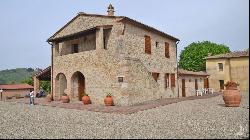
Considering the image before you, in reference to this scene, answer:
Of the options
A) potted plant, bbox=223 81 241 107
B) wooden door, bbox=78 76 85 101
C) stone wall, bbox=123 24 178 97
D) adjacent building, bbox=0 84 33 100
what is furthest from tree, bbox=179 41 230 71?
potted plant, bbox=223 81 241 107

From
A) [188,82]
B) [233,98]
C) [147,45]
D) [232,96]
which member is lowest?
[233,98]

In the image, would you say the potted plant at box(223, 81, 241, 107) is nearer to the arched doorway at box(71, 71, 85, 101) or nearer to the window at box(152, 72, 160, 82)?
the window at box(152, 72, 160, 82)

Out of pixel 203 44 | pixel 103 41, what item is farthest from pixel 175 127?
pixel 203 44

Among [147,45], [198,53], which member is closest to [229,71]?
[198,53]

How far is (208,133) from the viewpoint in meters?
7.18

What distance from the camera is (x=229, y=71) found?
105 ft

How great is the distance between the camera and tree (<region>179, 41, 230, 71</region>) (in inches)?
1695

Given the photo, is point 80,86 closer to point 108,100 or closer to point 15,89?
point 108,100

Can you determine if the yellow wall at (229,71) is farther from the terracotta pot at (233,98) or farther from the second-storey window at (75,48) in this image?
the second-storey window at (75,48)

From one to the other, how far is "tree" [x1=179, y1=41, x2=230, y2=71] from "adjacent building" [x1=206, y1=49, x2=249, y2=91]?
8.71 metres

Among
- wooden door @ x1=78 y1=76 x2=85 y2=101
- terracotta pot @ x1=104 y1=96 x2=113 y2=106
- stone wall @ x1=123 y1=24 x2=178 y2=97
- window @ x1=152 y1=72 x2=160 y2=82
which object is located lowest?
terracotta pot @ x1=104 y1=96 x2=113 y2=106

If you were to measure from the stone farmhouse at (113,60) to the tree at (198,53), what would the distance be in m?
22.7

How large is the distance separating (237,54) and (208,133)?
27.6 meters

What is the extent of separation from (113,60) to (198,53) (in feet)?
102
